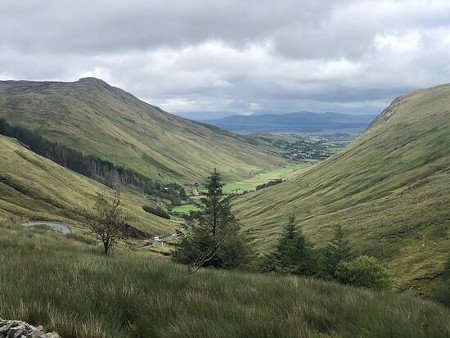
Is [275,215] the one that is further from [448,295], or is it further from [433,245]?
Answer: [448,295]

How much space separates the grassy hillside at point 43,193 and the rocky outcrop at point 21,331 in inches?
4637

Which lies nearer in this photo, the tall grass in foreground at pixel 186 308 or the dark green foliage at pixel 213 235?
the tall grass in foreground at pixel 186 308

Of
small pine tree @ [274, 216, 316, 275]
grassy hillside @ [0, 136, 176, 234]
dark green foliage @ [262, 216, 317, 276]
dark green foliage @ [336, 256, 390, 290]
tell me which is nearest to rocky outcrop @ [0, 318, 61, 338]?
dark green foliage @ [336, 256, 390, 290]

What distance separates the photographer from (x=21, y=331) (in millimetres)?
4645

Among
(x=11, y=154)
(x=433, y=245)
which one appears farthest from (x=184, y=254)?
(x=11, y=154)

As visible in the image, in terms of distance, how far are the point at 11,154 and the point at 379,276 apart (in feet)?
554

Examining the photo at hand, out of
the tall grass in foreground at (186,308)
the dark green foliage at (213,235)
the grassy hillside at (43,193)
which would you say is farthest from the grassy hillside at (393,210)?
the tall grass in foreground at (186,308)

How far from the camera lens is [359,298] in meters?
7.80

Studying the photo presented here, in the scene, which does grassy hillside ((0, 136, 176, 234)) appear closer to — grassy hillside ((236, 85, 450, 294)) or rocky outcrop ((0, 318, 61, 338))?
grassy hillside ((236, 85, 450, 294))

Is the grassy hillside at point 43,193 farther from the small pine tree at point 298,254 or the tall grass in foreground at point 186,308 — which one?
the tall grass in foreground at point 186,308

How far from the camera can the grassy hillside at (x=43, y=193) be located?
443 feet

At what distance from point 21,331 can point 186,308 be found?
227cm

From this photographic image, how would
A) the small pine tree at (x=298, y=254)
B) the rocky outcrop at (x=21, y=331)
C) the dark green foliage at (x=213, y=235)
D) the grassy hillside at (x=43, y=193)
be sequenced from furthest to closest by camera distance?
the grassy hillside at (x=43, y=193)
the small pine tree at (x=298, y=254)
the dark green foliage at (x=213, y=235)
the rocky outcrop at (x=21, y=331)

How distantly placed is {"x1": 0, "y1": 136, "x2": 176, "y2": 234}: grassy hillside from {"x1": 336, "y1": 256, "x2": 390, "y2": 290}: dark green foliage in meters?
95.5
